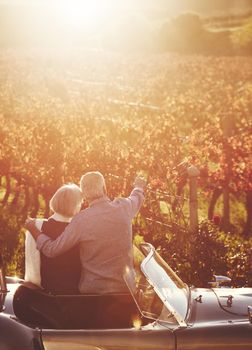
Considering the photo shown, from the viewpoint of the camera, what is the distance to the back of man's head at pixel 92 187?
599 cm

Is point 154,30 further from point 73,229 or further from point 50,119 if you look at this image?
point 73,229

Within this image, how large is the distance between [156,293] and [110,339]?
49cm

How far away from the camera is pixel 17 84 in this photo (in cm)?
4972

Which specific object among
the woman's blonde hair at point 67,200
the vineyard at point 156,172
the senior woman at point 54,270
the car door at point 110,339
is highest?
the woman's blonde hair at point 67,200

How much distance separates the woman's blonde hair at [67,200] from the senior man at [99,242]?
118 millimetres

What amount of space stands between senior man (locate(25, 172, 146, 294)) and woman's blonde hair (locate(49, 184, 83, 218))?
118 mm

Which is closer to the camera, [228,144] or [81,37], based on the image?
[228,144]

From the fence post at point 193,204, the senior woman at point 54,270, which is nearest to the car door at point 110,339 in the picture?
the senior woman at point 54,270

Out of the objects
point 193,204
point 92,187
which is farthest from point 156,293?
point 193,204

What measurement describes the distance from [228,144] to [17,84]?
114 ft

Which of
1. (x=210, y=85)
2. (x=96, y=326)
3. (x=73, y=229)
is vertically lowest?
(x=210, y=85)

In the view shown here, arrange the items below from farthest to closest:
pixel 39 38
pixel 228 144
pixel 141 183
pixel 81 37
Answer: pixel 81 37, pixel 39 38, pixel 228 144, pixel 141 183

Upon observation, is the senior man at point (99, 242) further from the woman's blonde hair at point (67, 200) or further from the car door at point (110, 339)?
the car door at point (110, 339)

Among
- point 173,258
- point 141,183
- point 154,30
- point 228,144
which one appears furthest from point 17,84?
point 154,30
